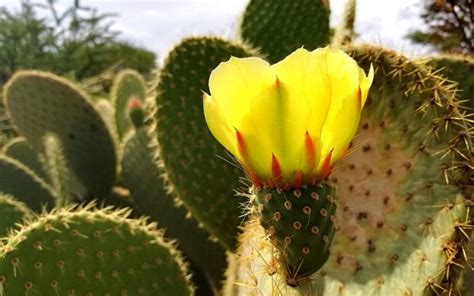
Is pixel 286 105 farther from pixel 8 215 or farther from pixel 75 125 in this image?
pixel 75 125

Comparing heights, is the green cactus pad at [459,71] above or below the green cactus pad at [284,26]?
below

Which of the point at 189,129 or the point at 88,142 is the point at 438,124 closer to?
the point at 189,129

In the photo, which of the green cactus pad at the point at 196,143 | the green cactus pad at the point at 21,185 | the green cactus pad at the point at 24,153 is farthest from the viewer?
the green cactus pad at the point at 24,153

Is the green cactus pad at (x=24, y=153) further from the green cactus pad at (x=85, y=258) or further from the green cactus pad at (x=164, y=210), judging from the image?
the green cactus pad at (x=85, y=258)

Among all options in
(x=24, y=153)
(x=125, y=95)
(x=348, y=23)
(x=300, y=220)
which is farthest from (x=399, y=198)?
(x=125, y=95)

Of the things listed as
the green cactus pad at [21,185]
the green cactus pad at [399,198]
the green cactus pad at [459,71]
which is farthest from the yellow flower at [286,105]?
the green cactus pad at [21,185]

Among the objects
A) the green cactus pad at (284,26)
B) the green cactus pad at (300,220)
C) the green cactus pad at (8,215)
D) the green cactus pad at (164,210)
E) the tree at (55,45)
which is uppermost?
the green cactus pad at (300,220)

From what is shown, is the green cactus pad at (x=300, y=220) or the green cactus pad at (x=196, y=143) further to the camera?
the green cactus pad at (x=196, y=143)

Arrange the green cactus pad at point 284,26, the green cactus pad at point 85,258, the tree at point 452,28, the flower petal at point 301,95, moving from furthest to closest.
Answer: the tree at point 452,28 < the green cactus pad at point 284,26 < the green cactus pad at point 85,258 < the flower petal at point 301,95

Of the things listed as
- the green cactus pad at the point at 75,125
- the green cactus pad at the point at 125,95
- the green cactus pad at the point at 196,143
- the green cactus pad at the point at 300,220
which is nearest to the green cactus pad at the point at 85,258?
the green cactus pad at the point at 196,143
